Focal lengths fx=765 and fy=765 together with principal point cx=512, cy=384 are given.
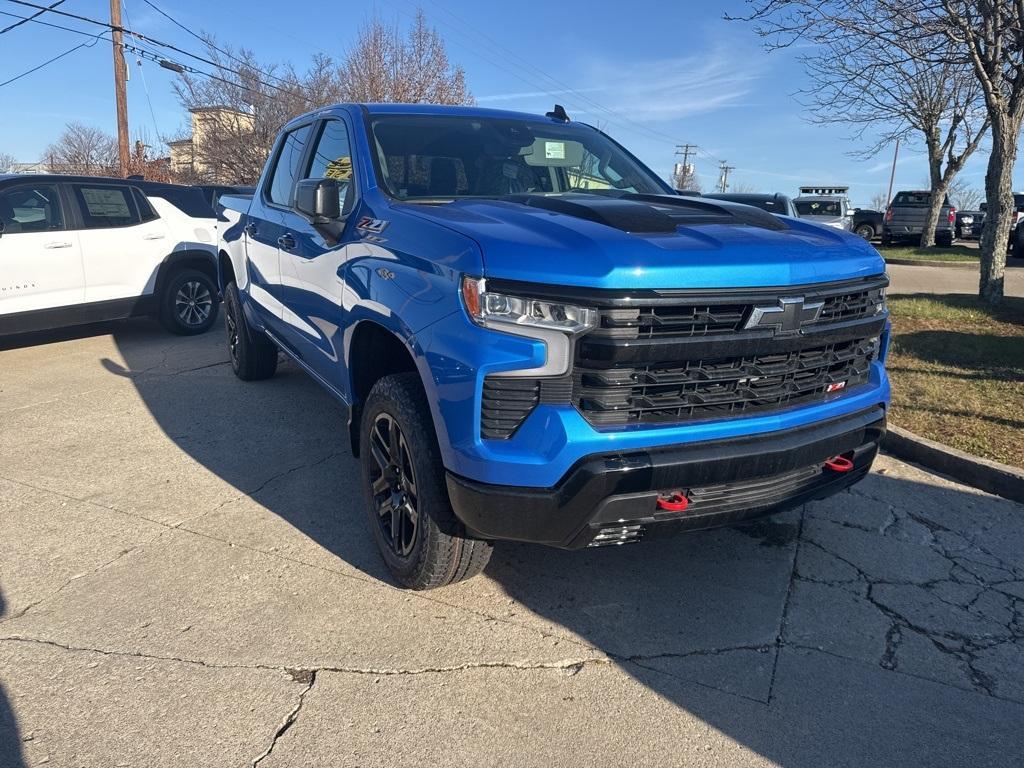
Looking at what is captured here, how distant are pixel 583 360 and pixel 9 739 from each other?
6.94 ft

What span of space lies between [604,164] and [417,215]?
170 cm

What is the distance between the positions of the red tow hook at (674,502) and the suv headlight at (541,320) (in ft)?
1.86

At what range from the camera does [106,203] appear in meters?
7.96

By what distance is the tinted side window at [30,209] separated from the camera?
23.2 ft

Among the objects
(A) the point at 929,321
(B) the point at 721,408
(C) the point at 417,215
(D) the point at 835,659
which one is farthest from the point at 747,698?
(A) the point at 929,321

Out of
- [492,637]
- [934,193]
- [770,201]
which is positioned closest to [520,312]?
[492,637]

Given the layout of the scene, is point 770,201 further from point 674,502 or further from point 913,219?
point 913,219

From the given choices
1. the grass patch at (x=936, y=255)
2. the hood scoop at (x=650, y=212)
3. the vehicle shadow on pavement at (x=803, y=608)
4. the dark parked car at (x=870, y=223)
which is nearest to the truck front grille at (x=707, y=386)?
the hood scoop at (x=650, y=212)

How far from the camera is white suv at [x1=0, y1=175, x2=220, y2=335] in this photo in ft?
23.5

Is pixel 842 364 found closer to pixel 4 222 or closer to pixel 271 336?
pixel 271 336

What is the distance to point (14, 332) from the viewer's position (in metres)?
7.21

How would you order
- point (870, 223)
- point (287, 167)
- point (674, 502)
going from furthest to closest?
point (870, 223), point (287, 167), point (674, 502)

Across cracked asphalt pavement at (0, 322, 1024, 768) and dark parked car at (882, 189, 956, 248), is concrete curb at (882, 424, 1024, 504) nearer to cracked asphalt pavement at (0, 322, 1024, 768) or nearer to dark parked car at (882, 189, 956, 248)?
cracked asphalt pavement at (0, 322, 1024, 768)

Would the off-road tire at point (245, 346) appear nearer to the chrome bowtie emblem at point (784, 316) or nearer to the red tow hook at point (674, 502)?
the red tow hook at point (674, 502)
